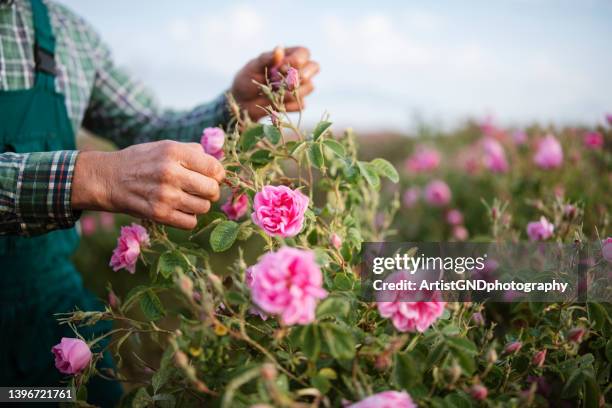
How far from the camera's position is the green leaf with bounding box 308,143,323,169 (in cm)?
102

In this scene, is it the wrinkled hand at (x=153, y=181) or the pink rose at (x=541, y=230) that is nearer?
the wrinkled hand at (x=153, y=181)

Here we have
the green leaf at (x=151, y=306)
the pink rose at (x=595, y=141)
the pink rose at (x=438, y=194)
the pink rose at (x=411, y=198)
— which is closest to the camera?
the green leaf at (x=151, y=306)

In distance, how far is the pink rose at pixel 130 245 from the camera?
3.38 feet

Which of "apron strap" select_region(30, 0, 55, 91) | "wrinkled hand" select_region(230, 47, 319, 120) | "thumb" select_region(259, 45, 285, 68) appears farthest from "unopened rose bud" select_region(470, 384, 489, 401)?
"apron strap" select_region(30, 0, 55, 91)

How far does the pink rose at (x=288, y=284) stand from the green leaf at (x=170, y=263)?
35 centimetres

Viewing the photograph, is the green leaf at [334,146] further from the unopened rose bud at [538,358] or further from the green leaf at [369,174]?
the unopened rose bud at [538,358]

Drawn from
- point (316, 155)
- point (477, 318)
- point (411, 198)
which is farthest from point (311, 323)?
point (411, 198)

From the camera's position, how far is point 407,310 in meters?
0.78

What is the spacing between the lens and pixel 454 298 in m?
1.03

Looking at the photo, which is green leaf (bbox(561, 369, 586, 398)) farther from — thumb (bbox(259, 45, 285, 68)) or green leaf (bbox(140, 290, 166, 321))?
thumb (bbox(259, 45, 285, 68))

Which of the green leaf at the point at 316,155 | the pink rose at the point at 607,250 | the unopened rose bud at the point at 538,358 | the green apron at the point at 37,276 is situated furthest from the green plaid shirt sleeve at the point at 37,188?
the pink rose at the point at 607,250

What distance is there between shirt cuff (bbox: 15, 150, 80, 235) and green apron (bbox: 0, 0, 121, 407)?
37 centimetres

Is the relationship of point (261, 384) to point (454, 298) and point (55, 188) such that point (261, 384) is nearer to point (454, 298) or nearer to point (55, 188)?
point (454, 298)

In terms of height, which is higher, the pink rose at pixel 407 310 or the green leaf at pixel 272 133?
the green leaf at pixel 272 133
